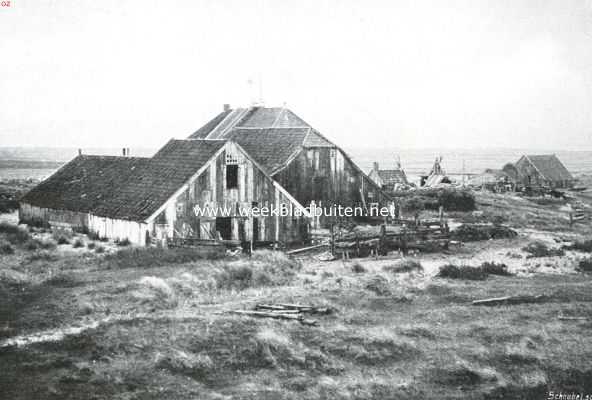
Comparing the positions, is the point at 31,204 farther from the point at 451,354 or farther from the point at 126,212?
the point at 451,354

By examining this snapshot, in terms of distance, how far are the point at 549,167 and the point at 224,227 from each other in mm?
59541

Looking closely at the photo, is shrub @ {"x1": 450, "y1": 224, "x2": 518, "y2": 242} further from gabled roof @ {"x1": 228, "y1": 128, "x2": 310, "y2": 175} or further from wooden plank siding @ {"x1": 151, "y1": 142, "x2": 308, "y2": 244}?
gabled roof @ {"x1": 228, "y1": 128, "x2": 310, "y2": 175}

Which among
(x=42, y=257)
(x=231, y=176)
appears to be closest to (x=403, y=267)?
(x=231, y=176)

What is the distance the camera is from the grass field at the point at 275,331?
39.3 feet

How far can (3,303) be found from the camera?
16.9 metres

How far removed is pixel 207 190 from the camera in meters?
26.9

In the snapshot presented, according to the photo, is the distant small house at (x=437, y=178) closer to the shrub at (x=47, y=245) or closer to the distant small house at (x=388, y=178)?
the distant small house at (x=388, y=178)

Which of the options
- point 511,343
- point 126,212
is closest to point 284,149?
point 126,212

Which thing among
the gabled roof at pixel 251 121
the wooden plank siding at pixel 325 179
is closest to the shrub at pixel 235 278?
the wooden plank siding at pixel 325 179

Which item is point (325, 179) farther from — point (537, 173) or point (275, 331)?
point (537, 173)

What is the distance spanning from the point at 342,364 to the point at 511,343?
4.11 m

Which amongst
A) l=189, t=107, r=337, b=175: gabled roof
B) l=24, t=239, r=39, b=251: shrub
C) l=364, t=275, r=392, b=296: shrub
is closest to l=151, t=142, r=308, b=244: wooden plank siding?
l=189, t=107, r=337, b=175: gabled roof

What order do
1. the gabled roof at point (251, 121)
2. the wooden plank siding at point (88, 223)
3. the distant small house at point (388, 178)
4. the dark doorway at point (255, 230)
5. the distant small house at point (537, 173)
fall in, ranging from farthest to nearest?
the distant small house at point (537, 173) < the distant small house at point (388, 178) < the gabled roof at point (251, 121) < the dark doorway at point (255, 230) < the wooden plank siding at point (88, 223)

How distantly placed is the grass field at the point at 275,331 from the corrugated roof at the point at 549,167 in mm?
54392
